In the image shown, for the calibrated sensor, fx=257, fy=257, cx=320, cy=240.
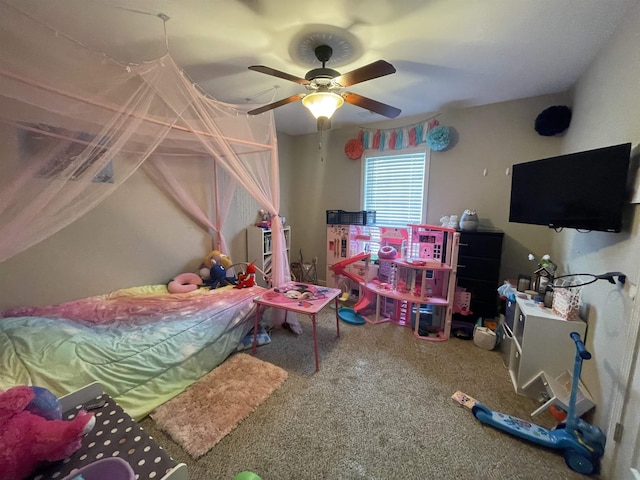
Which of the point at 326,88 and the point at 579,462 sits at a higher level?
the point at 326,88

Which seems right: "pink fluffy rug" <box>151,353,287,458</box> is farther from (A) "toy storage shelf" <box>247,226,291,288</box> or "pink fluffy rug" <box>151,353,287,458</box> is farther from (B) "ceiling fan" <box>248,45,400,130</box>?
(B) "ceiling fan" <box>248,45,400,130</box>

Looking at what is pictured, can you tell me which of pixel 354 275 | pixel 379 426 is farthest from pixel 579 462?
pixel 354 275

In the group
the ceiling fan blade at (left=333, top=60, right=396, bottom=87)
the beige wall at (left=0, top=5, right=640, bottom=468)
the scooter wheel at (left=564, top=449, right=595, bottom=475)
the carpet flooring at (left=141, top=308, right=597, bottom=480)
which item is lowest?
the carpet flooring at (left=141, top=308, right=597, bottom=480)

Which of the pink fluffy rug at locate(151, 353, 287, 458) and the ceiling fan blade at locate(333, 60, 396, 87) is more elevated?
the ceiling fan blade at locate(333, 60, 396, 87)

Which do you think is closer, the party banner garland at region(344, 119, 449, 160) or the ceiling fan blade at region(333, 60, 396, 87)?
the ceiling fan blade at region(333, 60, 396, 87)

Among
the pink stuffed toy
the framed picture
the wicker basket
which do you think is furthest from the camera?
the wicker basket

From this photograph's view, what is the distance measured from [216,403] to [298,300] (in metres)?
1.03

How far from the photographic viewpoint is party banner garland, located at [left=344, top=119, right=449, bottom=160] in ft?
10.8

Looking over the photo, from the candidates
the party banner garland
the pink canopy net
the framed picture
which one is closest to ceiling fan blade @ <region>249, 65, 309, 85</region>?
the pink canopy net

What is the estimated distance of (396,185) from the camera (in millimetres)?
3820

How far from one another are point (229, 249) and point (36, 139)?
252 centimetres

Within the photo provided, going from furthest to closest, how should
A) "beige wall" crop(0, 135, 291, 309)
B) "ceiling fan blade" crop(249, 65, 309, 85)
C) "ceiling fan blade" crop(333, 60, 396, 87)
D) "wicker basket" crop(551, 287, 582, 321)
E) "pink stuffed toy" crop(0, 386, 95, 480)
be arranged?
"beige wall" crop(0, 135, 291, 309) < "wicker basket" crop(551, 287, 582, 321) < "ceiling fan blade" crop(249, 65, 309, 85) < "ceiling fan blade" crop(333, 60, 396, 87) < "pink stuffed toy" crop(0, 386, 95, 480)

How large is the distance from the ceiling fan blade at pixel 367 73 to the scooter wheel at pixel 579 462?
8.03 feet

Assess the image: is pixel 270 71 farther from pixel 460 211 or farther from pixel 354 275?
pixel 460 211
